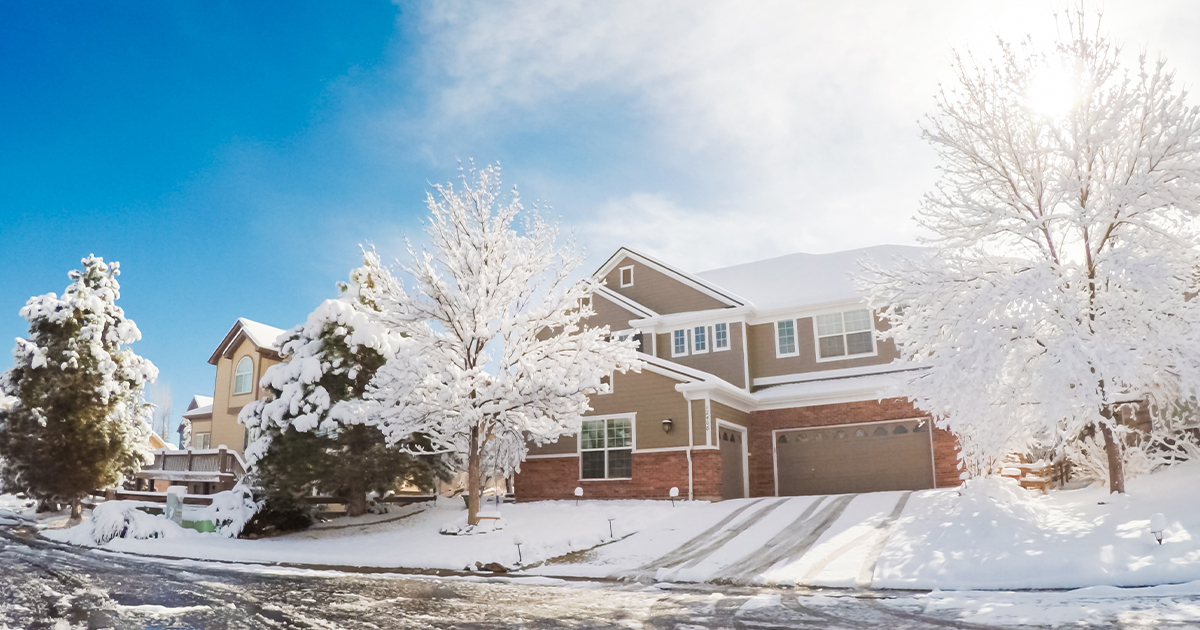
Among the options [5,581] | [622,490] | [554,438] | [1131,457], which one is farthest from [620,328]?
[5,581]

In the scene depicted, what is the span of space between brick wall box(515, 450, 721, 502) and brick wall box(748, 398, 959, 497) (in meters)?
3.39

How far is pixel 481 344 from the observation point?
1772 centimetres

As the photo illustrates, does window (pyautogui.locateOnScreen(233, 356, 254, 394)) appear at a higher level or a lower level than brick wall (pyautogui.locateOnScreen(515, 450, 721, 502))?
higher

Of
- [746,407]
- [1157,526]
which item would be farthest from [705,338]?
[1157,526]

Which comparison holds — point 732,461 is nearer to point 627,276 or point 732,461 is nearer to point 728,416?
point 728,416

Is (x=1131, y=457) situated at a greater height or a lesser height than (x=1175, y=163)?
lesser

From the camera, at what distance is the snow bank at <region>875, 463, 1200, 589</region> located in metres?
9.67

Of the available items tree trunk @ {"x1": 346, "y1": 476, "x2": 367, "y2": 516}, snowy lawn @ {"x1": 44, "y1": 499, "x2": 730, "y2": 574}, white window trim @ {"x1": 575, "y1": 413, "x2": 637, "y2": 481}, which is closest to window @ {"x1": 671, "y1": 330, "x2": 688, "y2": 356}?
white window trim @ {"x1": 575, "y1": 413, "x2": 637, "y2": 481}

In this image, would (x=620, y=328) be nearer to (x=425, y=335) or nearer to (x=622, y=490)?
(x=622, y=490)

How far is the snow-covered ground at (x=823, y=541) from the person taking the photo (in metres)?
10.2

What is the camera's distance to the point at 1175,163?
40.5ft

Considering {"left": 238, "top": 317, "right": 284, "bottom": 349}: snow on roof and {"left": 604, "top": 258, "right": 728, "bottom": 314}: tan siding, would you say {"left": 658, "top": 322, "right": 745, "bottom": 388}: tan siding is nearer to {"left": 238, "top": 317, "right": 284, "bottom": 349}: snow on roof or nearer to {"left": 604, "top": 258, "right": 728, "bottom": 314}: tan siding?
{"left": 604, "top": 258, "right": 728, "bottom": 314}: tan siding

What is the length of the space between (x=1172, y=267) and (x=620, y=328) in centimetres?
1634

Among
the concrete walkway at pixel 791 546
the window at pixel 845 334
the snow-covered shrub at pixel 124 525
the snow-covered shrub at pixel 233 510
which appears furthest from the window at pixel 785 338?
the snow-covered shrub at pixel 124 525
